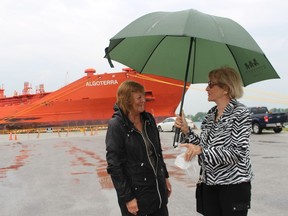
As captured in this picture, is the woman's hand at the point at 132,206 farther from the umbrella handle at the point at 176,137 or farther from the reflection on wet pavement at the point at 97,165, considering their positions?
the reflection on wet pavement at the point at 97,165

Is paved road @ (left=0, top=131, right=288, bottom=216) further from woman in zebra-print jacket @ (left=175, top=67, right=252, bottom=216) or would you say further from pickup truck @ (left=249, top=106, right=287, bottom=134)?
pickup truck @ (left=249, top=106, right=287, bottom=134)

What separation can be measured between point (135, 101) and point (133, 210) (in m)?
0.82

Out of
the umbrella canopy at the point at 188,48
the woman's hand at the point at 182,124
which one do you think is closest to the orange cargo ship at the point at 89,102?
the umbrella canopy at the point at 188,48

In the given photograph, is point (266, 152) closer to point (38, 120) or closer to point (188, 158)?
point (188, 158)

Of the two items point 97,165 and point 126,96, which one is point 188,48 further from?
point 97,165

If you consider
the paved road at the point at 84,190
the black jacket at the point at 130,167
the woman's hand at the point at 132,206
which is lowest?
the paved road at the point at 84,190

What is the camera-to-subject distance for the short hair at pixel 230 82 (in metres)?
2.68

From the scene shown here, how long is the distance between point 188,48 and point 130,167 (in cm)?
142

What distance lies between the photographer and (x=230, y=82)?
2.70 m

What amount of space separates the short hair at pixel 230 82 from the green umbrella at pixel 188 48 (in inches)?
8.3

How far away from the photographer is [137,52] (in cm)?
366

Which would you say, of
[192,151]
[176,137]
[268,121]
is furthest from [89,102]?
[192,151]

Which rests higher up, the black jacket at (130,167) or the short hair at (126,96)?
the short hair at (126,96)

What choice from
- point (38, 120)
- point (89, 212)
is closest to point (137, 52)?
point (89, 212)
